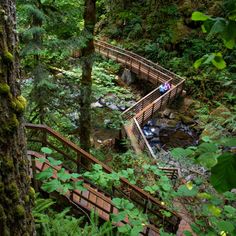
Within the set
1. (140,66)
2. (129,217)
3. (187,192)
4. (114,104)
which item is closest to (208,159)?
(187,192)

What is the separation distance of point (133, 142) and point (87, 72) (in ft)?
19.3

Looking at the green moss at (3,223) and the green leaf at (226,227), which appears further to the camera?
the green moss at (3,223)

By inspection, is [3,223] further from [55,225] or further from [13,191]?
[55,225]

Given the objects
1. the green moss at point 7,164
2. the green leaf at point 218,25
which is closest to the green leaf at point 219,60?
the green leaf at point 218,25

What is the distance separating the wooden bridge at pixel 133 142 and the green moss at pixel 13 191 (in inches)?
103

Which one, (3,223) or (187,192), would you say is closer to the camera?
(3,223)

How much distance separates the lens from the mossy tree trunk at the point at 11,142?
215cm

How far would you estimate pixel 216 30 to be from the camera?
1383 millimetres

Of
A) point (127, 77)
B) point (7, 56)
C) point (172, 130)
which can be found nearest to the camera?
point (7, 56)

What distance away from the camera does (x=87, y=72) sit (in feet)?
27.1

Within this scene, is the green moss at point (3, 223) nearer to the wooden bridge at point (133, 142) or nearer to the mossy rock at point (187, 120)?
the wooden bridge at point (133, 142)

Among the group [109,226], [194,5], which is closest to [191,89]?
[194,5]

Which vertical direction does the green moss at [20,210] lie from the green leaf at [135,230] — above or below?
above

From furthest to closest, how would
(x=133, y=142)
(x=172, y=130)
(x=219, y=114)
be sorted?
(x=172, y=130) < (x=219, y=114) < (x=133, y=142)
